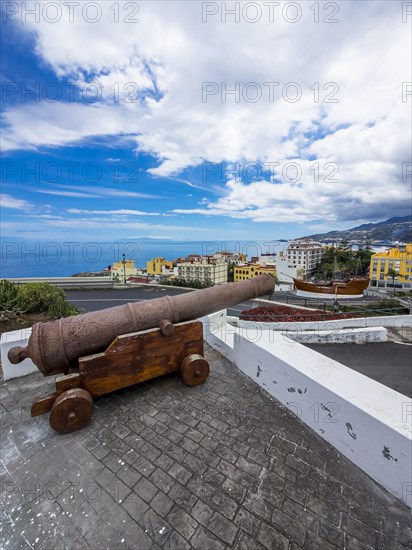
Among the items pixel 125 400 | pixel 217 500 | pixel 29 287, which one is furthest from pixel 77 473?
pixel 29 287

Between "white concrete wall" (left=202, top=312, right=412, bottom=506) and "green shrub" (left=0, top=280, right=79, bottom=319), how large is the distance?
5132 mm

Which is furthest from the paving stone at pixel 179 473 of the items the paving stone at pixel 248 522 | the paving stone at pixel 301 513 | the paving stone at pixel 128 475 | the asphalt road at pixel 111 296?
the asphalt road at pixel 111 296

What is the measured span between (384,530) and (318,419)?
2.97 ft

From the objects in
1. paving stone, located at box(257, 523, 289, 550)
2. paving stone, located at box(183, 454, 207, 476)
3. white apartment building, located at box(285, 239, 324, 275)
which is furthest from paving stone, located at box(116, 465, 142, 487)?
white apartment building, located at box(285, 239, 324, 275)

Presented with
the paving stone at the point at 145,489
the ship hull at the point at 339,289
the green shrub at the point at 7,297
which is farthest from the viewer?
the ship hull at the point at 339,289

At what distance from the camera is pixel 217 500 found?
201 cm

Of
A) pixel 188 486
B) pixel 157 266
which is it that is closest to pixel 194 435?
pixel 188 486

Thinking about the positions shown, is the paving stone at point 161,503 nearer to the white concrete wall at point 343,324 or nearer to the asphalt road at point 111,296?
the white concrete wall at point 343,324

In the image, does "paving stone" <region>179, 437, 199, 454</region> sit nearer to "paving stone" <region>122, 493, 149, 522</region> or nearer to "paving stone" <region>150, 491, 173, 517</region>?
"paving stone" <region>150, 491, 173, 517</region>

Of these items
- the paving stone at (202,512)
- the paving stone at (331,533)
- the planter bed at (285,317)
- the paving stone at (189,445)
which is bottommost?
the planter bed at (285,317)

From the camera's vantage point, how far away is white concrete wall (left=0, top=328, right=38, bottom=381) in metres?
3.93

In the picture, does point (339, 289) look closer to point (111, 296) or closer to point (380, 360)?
point (111, 296)

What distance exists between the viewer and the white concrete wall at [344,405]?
2070mm

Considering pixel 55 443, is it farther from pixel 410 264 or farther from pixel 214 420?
pixel 410 264
